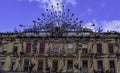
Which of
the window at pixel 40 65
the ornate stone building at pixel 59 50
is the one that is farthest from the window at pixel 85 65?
the window at pixel 40 65

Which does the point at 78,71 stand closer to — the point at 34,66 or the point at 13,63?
the point at 34,66

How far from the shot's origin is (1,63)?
1604 inches

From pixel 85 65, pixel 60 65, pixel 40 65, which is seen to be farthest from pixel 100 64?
pixel 40 65

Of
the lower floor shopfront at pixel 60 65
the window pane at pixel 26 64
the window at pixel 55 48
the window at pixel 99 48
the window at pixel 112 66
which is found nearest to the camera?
the window at pixel 112 66

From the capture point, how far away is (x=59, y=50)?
→ 1609 inches

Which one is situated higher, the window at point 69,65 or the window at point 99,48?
the window at point 99,48

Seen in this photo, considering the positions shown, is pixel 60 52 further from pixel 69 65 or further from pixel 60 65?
pixel 69 65

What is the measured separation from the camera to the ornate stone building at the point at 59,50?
39.5 m

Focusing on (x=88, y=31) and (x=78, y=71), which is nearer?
(x=78, y=71)

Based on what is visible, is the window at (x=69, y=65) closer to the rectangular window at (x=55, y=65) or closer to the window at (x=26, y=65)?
the rectangular window at (x=55, y=65)

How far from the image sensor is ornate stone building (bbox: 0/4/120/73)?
130ft

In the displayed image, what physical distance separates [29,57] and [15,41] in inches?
157

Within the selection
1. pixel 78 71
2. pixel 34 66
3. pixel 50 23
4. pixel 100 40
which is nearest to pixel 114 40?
pixel 100 40

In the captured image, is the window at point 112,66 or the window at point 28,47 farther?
the window at point 28,47
